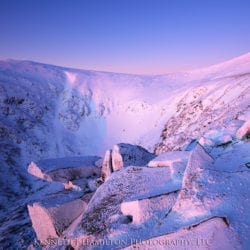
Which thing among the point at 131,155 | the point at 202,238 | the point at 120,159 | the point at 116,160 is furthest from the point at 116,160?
the point at 202,238

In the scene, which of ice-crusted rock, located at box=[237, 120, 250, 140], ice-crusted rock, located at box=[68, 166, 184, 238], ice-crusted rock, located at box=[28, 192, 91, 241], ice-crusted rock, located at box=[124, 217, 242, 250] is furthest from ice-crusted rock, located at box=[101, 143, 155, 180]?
ice-crusted rock, located at box=[124, 217, 242, 250]

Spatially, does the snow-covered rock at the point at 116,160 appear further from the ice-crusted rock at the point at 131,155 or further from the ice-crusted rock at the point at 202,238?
the ice-crusted rock at the point at 202,238

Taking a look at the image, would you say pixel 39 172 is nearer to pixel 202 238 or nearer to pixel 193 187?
pixel 193 187

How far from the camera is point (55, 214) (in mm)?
11547

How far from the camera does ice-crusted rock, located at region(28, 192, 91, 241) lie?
37.3 ft

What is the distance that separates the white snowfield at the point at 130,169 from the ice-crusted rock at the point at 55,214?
40 mm

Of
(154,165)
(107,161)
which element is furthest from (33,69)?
(154,165)

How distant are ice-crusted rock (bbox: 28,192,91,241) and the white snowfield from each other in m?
0.04

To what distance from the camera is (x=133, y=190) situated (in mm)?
10227

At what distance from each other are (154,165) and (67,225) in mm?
4084

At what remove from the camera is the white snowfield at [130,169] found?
7.25m

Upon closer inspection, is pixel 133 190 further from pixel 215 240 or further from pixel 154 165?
pixel 215 240

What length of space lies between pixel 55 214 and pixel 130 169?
3.41 m

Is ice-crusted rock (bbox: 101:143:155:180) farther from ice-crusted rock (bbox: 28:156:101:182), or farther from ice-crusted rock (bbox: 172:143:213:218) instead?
ice-crusted rock (bbox: 172:143:213:218)
